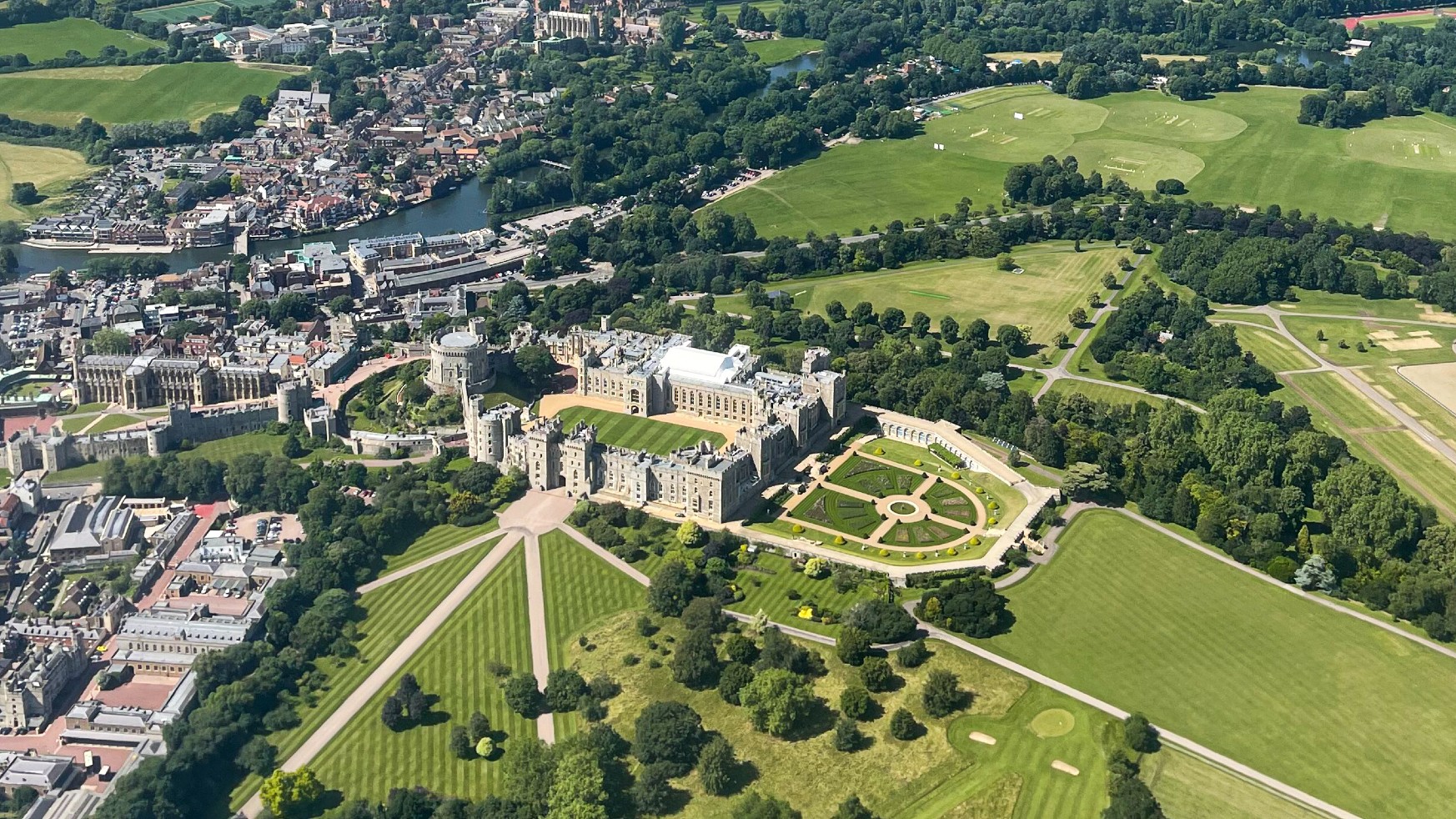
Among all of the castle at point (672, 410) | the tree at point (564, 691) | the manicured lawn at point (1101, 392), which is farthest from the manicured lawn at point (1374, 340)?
the tree at point (564, 691)

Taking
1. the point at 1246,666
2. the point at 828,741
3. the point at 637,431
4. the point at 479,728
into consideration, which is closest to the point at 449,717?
the point at 479,728

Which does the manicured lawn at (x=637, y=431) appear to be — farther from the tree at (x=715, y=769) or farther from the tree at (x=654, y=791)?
the tree at (x=654, y=791)

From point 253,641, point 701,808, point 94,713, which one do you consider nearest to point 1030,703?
point 701,808

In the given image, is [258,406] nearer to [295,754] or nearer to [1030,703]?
[295,754]

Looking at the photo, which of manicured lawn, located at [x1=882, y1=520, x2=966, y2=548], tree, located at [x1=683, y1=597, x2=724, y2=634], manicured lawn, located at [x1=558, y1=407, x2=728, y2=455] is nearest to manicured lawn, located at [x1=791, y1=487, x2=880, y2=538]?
manicured lawn, located at [x1=882, y1=520, x2=966, y2=548]

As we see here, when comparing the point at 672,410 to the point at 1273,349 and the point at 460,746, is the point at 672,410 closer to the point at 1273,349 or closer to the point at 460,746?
the point at 460,746

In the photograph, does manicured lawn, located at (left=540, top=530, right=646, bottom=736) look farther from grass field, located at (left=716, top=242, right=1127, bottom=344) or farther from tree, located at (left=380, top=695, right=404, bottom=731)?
grass field, located at (left=716, top=242, right=1127, bottom=344)

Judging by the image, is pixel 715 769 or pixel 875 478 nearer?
pixel 715 769
